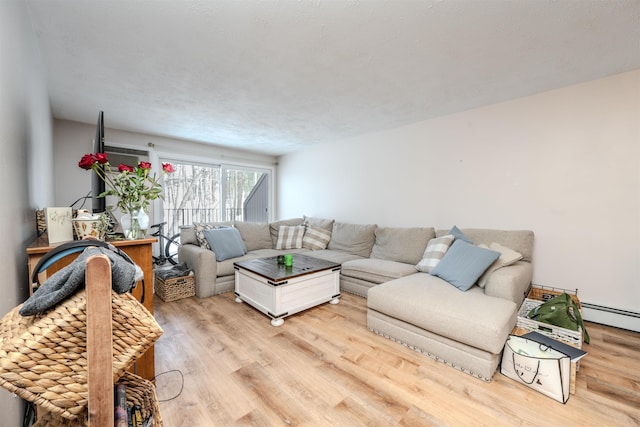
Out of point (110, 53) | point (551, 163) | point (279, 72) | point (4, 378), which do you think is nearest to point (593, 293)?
point (551, 163)

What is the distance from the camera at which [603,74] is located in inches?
90.1

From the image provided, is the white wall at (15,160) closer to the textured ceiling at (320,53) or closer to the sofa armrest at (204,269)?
the textured ceiling at (320,53)

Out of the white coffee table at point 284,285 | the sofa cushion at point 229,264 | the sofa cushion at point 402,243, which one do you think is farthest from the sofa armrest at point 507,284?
the sofa cushion at point 229,264

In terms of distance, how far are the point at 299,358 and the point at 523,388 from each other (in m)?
1.51

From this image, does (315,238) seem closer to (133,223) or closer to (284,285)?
A: (284,285)

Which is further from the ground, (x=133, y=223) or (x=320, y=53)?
(x=320, y=53)

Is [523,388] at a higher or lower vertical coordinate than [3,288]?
lower

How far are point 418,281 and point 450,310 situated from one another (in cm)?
55

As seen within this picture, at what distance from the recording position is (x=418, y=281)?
2.39 meters

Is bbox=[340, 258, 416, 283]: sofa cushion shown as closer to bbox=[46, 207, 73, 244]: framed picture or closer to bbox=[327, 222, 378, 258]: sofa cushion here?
bbox=[327, 222, 378, 258]: sofa cushion

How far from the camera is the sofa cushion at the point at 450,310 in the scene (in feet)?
5.49

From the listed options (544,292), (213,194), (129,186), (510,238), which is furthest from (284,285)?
(213,194)

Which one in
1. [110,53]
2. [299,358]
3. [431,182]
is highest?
[110,53]

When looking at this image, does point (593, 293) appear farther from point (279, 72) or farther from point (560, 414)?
point (279, 72)
